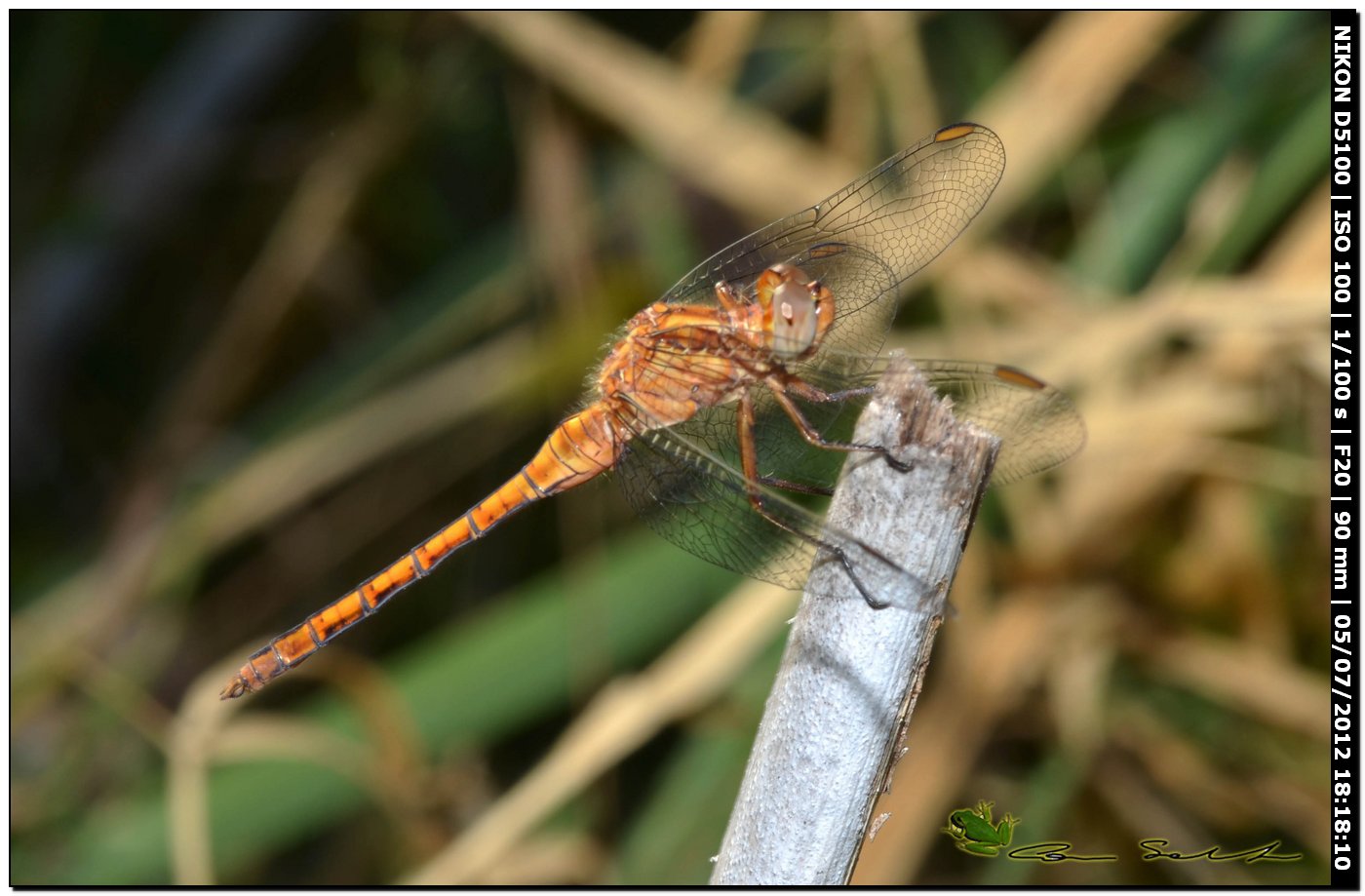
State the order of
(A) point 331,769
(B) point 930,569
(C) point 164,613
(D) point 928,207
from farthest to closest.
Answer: (C) point 164,613, (A) point 331,769, (D) point 928,207, (B) point 930,569

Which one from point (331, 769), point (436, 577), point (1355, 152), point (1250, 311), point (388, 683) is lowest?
point (331, 769)

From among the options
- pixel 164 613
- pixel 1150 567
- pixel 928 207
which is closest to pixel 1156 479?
pixel 1150 567

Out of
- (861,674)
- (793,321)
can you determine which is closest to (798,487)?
(793,321)

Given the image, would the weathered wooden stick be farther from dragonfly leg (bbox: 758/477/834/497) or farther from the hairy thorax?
the hairy thorax

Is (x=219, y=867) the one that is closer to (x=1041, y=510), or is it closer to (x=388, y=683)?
(x=388, y=683)

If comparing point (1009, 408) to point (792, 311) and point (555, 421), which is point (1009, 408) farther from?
point (555, 421)

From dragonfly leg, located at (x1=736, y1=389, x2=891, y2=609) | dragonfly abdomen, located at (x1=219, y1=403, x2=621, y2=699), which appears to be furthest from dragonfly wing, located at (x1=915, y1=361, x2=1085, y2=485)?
dragonfly abdomen, located at (x1=219, y1=403, x2=621, y2=699)
